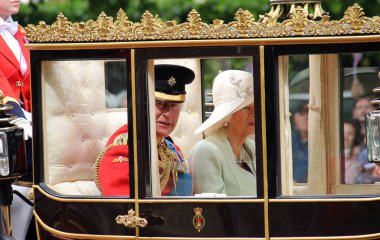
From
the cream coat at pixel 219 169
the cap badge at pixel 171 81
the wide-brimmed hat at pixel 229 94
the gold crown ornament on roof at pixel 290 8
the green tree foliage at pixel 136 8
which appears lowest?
the cream coat at pixel 219 169

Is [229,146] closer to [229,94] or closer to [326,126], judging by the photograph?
[229,94]

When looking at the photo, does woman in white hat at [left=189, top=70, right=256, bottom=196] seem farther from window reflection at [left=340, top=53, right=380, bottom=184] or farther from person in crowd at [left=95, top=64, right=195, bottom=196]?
window reflection at [left=340, top=53, right=380, bottom=184]

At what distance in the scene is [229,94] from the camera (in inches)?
248

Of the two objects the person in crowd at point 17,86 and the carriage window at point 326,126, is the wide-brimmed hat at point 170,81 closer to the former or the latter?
the carriage window at point 326,126

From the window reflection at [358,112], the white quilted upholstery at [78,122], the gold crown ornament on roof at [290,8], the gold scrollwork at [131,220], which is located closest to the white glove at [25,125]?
the white quilted upholstery at [78,122]

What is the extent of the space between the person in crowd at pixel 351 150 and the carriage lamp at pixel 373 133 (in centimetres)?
21

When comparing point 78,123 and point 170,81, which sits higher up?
point 170,81

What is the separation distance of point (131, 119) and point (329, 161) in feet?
3.03

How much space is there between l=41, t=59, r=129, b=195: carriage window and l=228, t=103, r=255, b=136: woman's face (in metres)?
0.52

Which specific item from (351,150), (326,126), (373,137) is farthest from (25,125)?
(373,137)

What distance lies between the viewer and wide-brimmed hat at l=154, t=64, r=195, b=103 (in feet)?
20.7

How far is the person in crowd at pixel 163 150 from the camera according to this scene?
630 centimetres

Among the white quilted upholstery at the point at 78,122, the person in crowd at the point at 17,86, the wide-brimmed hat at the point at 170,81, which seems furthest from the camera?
the person in crowd at the point at 17,86

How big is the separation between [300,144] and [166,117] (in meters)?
0.63
